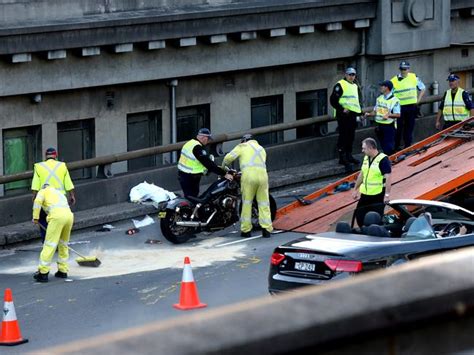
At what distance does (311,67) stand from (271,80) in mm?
1053

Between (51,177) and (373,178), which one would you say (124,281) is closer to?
(51,177)

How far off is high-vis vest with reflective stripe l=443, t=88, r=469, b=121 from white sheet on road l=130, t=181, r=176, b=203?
522 centimetres

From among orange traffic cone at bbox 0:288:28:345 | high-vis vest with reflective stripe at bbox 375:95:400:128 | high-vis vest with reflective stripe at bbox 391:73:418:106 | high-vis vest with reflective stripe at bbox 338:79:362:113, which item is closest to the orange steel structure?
high-vis vest with reflective stripe at bbox 375:95:400:128

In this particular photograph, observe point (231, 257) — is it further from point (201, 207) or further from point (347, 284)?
point (347, 284)

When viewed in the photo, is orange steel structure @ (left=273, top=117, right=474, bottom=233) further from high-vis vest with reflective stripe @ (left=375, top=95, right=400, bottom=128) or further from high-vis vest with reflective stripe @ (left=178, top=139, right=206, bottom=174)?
high-vis vest with reflective stripe @ (left=375, top=95, right=400, bottom=128)

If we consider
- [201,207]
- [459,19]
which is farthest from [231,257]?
[459,19]

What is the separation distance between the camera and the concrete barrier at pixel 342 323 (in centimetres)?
210

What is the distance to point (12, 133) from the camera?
1912 centimetres

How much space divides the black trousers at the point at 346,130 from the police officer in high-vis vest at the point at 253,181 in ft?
15.5

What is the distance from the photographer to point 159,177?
64.8 feet

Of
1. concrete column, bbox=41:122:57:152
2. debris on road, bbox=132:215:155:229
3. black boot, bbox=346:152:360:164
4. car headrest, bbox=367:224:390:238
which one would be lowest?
→ debris on road, bbox=132:215:155:229

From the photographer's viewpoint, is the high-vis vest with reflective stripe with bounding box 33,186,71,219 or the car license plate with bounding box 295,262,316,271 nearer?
the car license plate with bounding box 295,262,316,271

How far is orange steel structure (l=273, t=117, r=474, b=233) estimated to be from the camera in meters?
16.3

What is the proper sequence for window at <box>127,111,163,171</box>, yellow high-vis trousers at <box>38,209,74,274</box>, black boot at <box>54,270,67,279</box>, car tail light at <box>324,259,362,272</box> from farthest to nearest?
window at <box>127,111,163,171</box>, black boot at <box>54,270,67,279</box>, yellow high-vis trousers at <box>38,209,74,274</box>, car tail light at <box>324,259,362,272</box>
